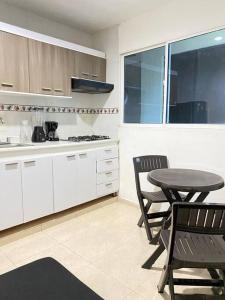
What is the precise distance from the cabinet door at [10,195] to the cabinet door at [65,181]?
1.40 feet

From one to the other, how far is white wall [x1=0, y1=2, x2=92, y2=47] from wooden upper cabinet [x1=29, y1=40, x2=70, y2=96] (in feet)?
1.44

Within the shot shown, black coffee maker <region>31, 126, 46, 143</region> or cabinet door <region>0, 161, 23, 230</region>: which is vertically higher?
black coffee maker <region>31, 126, 46, 143</region>

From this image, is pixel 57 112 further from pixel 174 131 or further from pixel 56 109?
pixel 174 131

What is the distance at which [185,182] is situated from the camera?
186 centimetres

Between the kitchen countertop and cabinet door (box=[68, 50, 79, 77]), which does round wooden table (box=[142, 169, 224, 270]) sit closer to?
the kitchen countertop

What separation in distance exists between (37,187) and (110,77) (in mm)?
1954

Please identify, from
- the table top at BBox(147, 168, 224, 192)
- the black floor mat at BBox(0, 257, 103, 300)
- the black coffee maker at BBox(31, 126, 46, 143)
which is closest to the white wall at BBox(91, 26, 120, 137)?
the black coffee maker at BBox(31, 126, 46, 143)

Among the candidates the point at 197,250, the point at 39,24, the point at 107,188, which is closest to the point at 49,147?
the point at 107,188

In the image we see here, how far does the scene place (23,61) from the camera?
2566 millimetres

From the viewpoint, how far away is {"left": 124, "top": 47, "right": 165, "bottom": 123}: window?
3008mm

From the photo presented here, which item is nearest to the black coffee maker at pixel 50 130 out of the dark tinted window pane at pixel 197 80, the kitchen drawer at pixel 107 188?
the kitchen drawer at pixel 107 188

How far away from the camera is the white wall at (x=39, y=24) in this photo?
2.72 meters

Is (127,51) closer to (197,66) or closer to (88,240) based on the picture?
(197,66)

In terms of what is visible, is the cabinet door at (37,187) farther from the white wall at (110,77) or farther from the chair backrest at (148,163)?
the white wall at (110,77)
